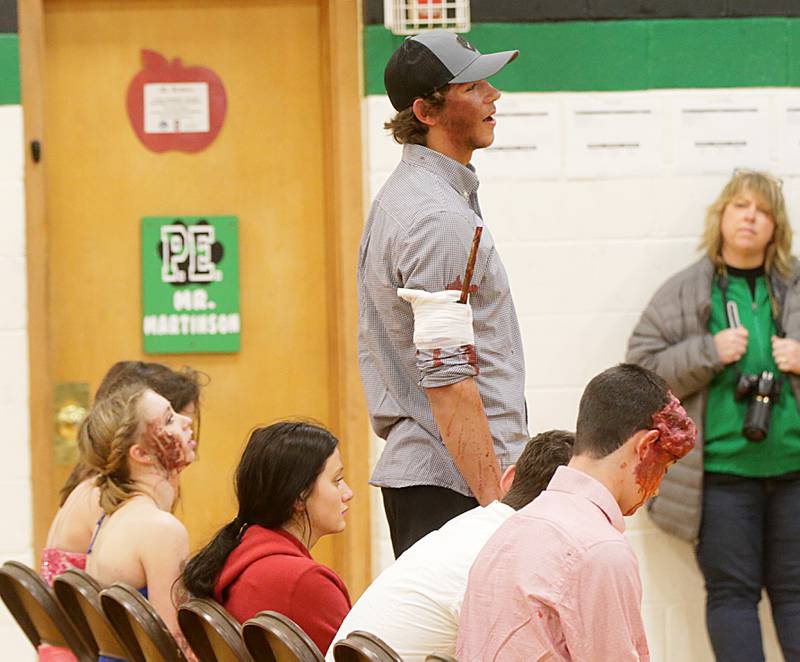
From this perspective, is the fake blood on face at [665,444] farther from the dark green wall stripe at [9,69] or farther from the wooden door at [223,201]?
the dark green wall stripe at [9,69]

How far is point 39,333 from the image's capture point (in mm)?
3979

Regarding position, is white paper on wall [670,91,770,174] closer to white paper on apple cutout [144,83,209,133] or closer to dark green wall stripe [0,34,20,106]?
white paper on apple cutout [144,83,209,133]

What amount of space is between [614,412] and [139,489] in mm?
1251

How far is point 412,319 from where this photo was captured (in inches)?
98.8

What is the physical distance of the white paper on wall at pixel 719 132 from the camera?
161 inches

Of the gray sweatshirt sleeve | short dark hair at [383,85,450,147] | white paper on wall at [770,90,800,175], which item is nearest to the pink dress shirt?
short dark hair at [383,85,450,147]

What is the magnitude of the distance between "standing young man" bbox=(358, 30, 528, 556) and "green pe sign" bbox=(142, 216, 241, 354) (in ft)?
5.13

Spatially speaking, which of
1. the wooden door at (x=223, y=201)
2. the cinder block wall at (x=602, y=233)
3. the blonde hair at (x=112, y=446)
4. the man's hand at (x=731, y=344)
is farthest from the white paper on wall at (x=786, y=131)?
the blonde hair at (x=112, y=446)

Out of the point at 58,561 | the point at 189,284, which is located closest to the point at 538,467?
the point at 58,561

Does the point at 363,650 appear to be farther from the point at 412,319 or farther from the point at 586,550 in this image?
the point at 412,319

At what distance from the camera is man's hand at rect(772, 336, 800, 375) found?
393 cm

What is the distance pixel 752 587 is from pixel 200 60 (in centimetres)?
220

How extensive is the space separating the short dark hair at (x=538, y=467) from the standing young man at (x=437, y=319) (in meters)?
0.26

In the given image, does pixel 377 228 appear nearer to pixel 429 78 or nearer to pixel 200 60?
pixel 429 78
